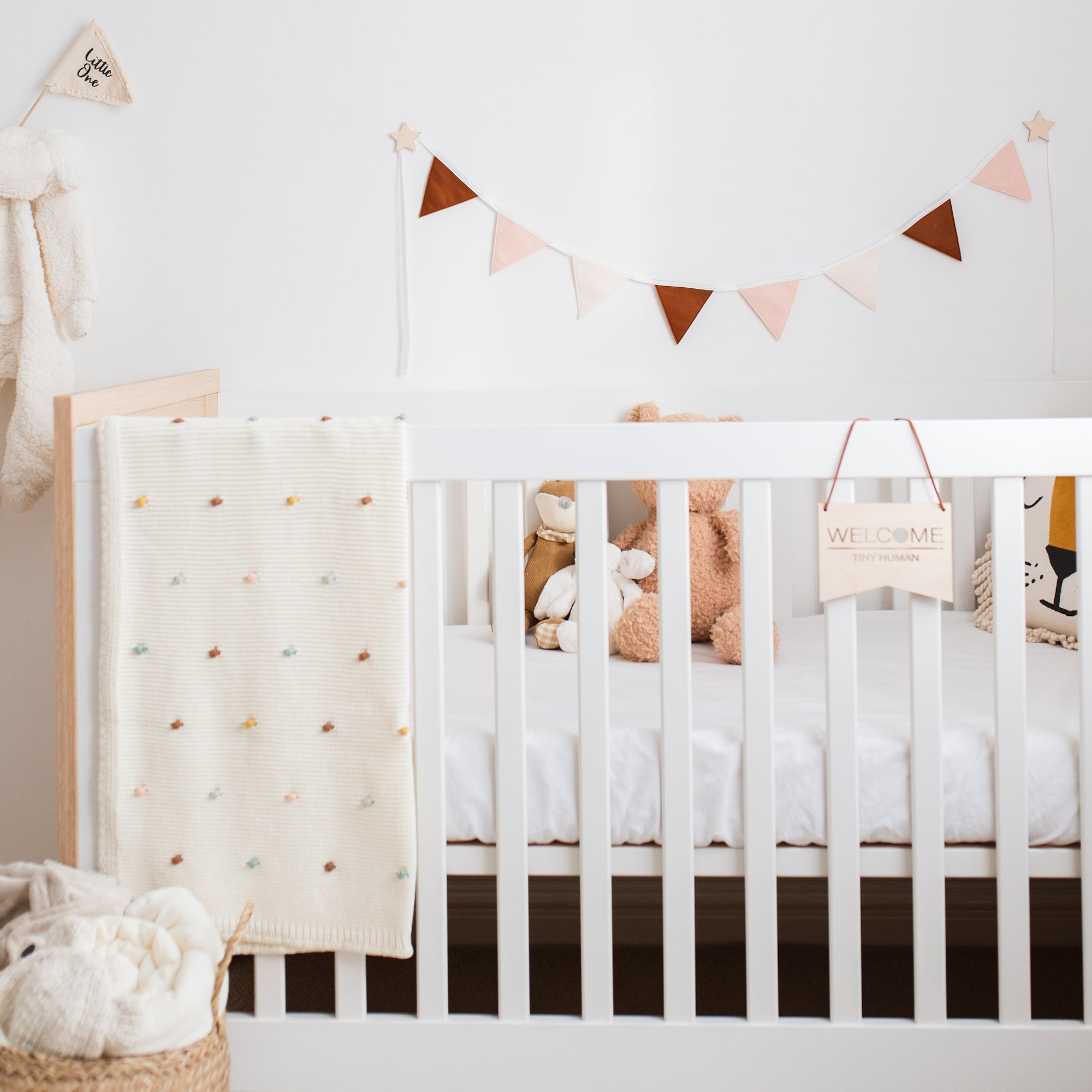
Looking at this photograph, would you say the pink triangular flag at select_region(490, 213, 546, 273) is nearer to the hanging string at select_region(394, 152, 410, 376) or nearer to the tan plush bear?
the hanging string at select_region(394, 152, 410, 376)

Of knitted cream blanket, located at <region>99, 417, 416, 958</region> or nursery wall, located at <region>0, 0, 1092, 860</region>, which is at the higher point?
nursery wall, located at <region>0, 0, 1092, 860</region>

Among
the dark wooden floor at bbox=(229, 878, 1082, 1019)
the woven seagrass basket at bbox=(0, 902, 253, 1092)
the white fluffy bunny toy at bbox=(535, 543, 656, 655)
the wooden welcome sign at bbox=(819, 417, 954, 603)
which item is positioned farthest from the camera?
the white fluffy bunny toy at bbox=(535, 543, 656, 655)

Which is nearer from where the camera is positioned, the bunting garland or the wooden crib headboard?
the wooden crib headboard

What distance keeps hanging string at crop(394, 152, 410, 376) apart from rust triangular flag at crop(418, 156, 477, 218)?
45 mm

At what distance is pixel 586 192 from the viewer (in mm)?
1560

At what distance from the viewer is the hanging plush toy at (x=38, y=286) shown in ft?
4.69

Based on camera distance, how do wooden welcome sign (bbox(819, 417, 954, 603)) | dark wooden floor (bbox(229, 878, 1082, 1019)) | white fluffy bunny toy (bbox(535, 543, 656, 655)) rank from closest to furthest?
1. wooden welcome sign (bbox(819, 417, 954, 603))
2. dark wooden floor (bbox(229, 878, 1082, 1019))
3. white fluffy bunny toy (bbox(535, 543, 656, 655))

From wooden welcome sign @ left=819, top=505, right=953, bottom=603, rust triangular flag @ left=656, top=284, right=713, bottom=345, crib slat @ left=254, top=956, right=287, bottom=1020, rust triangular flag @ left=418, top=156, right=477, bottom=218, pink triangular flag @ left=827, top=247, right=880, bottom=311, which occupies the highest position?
rust triangular flag @ left=418, top=156, right=477, bottom=218

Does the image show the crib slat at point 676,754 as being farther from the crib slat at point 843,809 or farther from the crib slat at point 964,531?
the crib slat at point 964,531

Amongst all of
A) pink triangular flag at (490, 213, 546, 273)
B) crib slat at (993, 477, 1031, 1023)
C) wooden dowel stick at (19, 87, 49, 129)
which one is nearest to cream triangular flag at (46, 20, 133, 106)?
wooden dowel stick at (19, 87, 49, 129)

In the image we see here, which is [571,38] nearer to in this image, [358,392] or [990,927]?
[358,392]

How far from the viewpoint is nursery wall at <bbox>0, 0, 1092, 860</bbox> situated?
1.53m

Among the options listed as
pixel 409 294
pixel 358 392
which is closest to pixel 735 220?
pixel 409 294

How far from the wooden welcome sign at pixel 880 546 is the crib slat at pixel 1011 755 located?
55 millimetres
